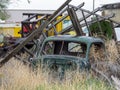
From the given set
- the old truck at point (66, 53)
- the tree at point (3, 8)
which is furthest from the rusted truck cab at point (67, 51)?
the tree at point (3, 8)

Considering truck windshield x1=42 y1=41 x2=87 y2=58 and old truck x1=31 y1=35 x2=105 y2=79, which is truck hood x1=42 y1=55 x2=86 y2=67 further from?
truck windshield x1=42 y1=41 x2=87 y2=58

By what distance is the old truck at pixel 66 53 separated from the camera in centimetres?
900

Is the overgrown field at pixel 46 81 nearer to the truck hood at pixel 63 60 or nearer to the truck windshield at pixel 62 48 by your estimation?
the truck hood at pixel 63 60

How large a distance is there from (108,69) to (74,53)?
1.32 metres

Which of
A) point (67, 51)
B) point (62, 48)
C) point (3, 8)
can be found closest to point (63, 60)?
point (62, 48)

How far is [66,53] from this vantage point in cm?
1011

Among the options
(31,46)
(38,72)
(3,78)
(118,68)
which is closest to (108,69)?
(118,68)

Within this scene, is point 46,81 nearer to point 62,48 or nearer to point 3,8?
point 3,8

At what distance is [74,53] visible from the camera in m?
10.2

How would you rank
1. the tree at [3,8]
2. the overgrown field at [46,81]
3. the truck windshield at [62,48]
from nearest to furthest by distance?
the overgrown field at [46,81], the tree at [3,8], the truck windshield at [62,48]

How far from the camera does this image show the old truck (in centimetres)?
900

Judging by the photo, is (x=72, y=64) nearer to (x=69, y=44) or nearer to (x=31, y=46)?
(x=69, y=44)

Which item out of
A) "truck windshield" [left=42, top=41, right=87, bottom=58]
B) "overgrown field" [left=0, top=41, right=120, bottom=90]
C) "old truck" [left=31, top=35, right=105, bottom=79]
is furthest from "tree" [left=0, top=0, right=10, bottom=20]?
A: "truck windshield" [left=42, top=41, right=87, bottom=58]

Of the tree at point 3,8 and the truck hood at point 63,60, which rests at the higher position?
the tree at point 3,8
